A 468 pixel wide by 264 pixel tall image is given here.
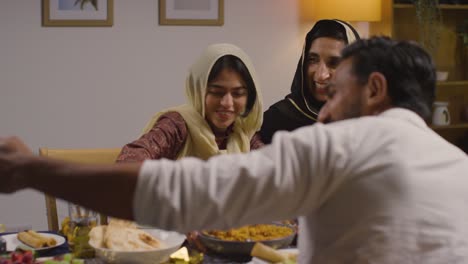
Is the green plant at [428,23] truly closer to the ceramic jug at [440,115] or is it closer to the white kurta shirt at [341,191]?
the ceramic jug at [440,115]

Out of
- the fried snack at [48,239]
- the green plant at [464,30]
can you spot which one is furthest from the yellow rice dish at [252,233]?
the green plant at [464,30]

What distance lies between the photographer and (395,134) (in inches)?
41.5

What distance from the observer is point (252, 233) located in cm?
186

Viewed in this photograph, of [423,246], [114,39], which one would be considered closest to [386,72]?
[423,246]

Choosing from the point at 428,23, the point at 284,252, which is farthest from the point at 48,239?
the point at 428,23

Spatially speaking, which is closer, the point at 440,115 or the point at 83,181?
the point at 83,181

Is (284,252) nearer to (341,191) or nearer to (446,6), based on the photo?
(341,191)

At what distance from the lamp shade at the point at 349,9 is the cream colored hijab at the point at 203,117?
71.3 inches

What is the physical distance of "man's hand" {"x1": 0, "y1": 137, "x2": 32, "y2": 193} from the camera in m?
0.99

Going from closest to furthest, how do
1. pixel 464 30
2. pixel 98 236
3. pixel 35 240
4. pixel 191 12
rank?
1. pixel 98 236
2. pixel 35 240
3. pixel 191 12
4. pixel 464 30

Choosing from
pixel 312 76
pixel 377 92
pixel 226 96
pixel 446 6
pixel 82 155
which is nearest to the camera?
pixel 377 92

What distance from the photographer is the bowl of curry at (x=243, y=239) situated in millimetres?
1794

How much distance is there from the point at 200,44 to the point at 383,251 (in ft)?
11.3

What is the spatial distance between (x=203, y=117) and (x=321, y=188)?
1.73 m
